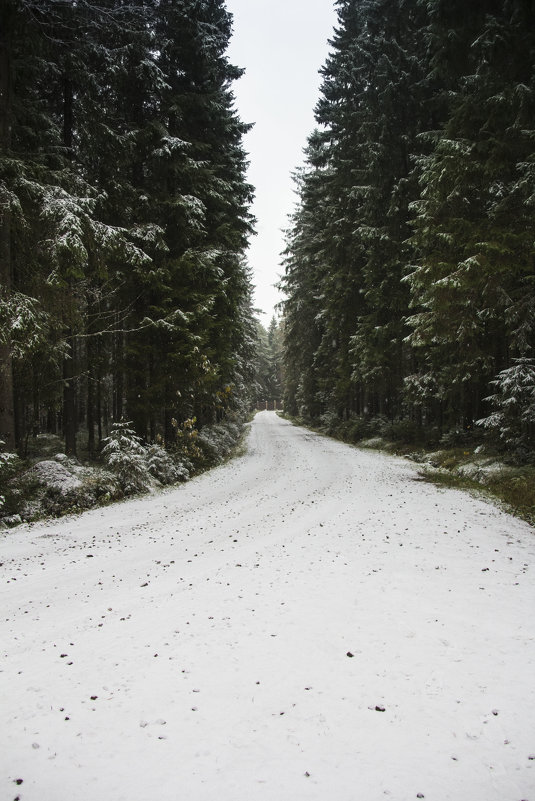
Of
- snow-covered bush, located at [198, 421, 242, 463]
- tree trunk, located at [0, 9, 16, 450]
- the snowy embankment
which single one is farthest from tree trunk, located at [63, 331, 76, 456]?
the snowy embankment

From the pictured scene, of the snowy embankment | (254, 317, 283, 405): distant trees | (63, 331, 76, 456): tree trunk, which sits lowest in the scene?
the snowy embankment

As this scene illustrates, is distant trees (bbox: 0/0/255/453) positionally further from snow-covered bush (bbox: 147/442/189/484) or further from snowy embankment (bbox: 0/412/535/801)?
snowy embankment (bbox: 0/412/535/801)

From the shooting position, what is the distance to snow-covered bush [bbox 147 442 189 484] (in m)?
12.4

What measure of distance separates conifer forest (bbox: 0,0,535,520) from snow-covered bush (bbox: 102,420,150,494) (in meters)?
0.25

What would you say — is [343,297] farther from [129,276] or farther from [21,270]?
[21,270]

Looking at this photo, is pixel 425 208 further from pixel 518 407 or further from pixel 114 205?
pixel 114 205

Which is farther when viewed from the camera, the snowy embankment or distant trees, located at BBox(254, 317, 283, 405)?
distant trees, located at BBox(254, 317, 283, 405)

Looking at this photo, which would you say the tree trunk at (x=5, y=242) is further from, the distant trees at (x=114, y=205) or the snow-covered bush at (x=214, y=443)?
the snow-covered bush at (x=214, y=443)

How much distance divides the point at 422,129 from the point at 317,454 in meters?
14.3

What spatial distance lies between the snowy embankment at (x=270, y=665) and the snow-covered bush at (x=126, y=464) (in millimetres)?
3674

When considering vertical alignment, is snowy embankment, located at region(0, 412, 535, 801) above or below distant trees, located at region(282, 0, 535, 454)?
below

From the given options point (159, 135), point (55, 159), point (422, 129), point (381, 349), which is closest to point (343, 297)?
point (381, 349)

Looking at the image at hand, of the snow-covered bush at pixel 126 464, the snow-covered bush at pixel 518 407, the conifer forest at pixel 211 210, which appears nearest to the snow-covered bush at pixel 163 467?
the conifer forest at pixel 211 210

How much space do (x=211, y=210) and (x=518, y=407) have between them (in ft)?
45.1
